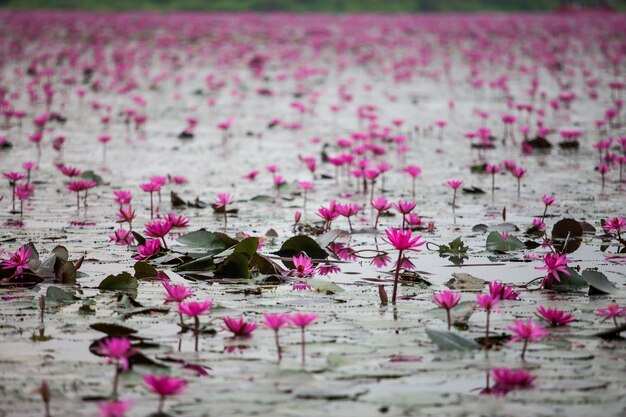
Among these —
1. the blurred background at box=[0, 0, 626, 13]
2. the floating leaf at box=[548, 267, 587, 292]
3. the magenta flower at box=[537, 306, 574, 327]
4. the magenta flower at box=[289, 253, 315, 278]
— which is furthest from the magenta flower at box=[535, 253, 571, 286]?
the blurred background at box=[0, 0, 626, 13]

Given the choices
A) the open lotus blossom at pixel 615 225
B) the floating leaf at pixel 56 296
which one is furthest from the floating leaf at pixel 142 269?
the open lotus blossom at pixel 615 225

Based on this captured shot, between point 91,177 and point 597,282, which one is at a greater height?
point 91,177

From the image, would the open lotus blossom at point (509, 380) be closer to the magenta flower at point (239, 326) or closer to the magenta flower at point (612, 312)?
the magenta flower at point (612, 312)

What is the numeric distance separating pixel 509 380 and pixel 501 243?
1774mm

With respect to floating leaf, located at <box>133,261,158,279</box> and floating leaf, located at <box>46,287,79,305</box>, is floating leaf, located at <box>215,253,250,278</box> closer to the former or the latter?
floating leaf, located at <box>133,261,158,279</box>

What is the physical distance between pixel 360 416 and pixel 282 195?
359 cm

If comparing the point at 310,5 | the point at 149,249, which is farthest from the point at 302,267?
the point at 310,5

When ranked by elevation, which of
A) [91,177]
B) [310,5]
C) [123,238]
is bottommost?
[123,238]

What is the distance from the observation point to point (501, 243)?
411 centimetres

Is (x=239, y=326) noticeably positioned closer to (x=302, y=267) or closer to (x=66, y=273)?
(x=302, y=267)

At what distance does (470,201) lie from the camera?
18.3 feet

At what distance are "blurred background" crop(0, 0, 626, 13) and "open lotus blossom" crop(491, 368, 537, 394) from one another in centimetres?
3777

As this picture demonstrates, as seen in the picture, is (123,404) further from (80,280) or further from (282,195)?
→ (282,195)

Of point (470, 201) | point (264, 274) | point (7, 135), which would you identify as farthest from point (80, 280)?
point (7, 135)
